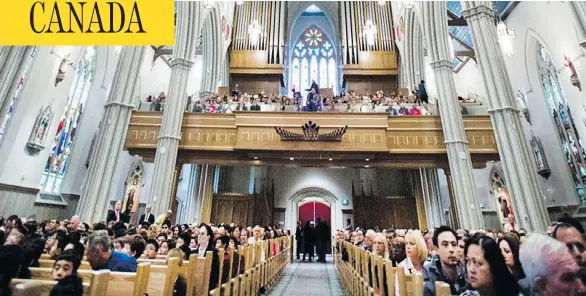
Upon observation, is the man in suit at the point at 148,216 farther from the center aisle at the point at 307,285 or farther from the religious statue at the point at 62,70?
the religious statue at the point at 62,70

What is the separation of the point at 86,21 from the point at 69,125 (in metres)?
10.8

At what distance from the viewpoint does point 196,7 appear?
1214cm

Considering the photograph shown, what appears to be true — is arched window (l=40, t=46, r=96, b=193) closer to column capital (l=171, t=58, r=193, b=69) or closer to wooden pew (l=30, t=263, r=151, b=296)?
column capital (l=171, t=58, r=193, b=69)

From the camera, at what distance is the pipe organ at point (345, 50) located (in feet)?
56.3

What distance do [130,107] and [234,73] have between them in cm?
821

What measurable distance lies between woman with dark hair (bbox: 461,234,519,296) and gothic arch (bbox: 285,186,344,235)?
47.3 ft

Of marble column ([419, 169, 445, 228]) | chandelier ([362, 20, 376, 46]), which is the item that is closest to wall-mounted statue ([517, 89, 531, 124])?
marble column ([419, 169, 445, 228])

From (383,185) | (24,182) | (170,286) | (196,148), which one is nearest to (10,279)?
(170,286)

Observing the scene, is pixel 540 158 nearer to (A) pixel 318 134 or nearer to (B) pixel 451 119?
(B) pixel 451 119

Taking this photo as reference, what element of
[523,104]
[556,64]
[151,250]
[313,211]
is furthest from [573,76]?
[151,250]

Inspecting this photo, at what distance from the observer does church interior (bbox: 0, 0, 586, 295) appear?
29.2ft

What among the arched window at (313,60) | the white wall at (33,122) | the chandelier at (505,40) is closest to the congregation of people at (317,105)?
the chandelier at (505,40)

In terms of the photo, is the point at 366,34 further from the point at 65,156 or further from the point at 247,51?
the point at 65,156

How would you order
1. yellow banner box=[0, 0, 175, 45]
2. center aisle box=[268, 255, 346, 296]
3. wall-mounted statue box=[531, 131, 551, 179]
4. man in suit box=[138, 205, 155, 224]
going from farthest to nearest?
wall-mounted statue box=[531, 131, 551, 179]
man in suit box=[138, 205, 155, 224]
center aisle box=[268, 255, 346, 296]
yellow banner box=[0, 0, 175, 45]
